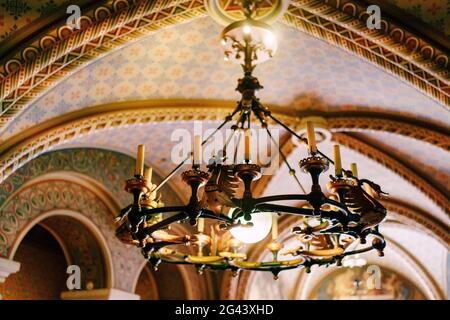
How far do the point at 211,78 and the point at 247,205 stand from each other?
306 cm

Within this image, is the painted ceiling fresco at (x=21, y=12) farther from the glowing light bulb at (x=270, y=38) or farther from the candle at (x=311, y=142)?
the candle at (x=311, y=142)

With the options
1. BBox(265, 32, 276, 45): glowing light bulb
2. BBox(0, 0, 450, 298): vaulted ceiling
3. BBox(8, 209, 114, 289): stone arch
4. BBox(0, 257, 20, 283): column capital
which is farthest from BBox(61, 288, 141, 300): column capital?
BBox(265, 32, 276, 45): glowing light bulb

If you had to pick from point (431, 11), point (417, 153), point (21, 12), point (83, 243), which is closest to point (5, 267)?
point (83, 243)

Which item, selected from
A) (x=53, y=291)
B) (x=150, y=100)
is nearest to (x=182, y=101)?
(x=150, y=100)

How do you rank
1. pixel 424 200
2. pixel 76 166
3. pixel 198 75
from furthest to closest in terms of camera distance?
pixel 424 200 < pixel 76 166 < pixel 198 75

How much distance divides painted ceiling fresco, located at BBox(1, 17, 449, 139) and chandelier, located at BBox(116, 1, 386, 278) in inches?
44.7

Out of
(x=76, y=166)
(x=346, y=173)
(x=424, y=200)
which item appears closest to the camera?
(x=346, y=173)

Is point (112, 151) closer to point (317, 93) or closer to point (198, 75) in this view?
point (198, 75)

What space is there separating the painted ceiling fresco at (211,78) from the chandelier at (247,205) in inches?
44.7

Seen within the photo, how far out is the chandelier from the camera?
3123mm

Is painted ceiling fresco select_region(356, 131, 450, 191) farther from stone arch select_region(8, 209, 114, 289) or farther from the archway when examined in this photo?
the archway

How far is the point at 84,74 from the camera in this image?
17.8 ft

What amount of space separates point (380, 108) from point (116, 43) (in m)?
2.94
